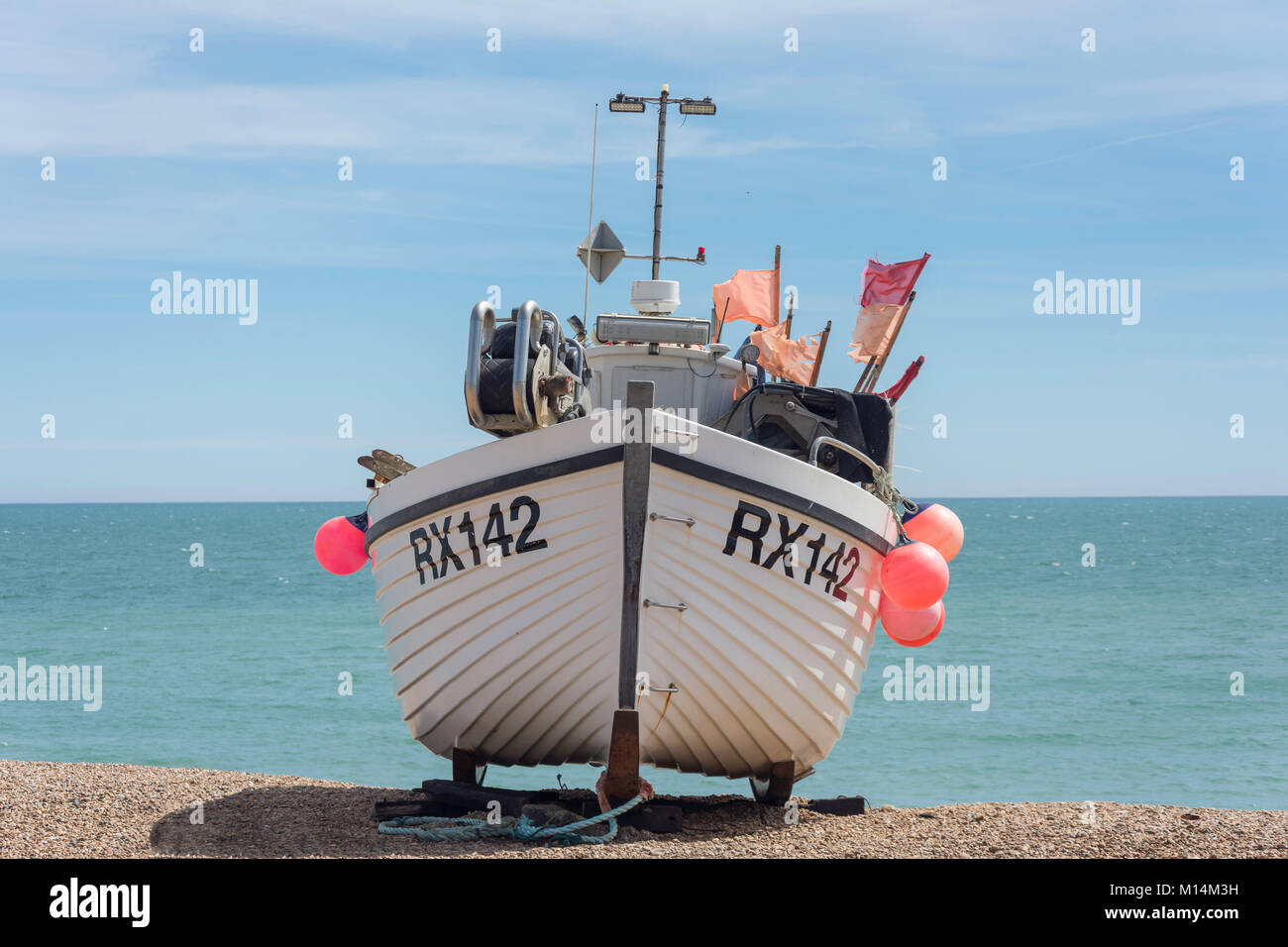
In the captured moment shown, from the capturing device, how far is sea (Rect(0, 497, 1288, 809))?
49.3ft

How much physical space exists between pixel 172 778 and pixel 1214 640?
23.4m

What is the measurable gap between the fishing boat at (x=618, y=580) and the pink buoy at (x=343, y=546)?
50 cm

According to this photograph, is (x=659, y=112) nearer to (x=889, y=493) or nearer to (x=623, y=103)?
(x=623, y=103)

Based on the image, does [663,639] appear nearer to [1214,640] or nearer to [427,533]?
[427,533]

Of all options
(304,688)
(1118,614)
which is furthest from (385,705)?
(1118,614)

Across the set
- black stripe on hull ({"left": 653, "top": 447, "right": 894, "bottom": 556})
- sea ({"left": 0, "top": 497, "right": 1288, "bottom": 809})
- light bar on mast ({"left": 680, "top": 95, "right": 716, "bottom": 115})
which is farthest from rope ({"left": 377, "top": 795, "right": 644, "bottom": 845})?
light bar on mast ({"left": 680, "top": 95, "right": 716, "bottom": 115})

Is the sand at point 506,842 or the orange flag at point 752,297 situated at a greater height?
the orange flag at point 752,297

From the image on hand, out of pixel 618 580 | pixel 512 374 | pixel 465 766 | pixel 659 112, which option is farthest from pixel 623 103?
pixel 465 766

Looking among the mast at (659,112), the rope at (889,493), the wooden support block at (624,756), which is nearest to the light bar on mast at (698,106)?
the mast at (659,112)

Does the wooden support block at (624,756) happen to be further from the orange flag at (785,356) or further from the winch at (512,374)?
the orange flag at (785,356)

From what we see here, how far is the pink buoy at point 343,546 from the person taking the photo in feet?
30.4

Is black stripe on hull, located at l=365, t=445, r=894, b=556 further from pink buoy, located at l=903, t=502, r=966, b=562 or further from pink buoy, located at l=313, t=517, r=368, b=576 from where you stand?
pink buoy, located at l=313, t=517, r=368, b=576

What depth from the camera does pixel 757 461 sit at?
7.41m

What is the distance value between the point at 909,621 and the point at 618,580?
7.40 feet
